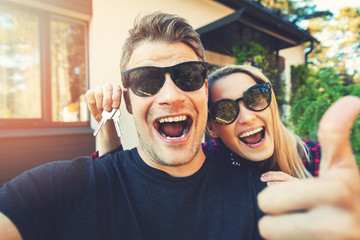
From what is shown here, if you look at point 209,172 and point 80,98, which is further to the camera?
point 80,98

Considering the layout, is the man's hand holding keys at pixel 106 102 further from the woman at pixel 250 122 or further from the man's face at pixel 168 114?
the woman at pixel 250 122

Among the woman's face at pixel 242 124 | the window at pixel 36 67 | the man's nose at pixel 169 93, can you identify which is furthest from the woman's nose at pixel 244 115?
the window at pixel 36 67

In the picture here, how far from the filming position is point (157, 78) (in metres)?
1.30

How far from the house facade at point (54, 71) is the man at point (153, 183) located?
2.13 meters

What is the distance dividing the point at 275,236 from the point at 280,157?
1.36 m

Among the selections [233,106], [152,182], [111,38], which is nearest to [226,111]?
[233,106]

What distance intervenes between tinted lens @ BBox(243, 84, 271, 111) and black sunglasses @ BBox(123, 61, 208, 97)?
561 millimetres

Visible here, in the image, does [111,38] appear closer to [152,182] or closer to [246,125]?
[246,125]

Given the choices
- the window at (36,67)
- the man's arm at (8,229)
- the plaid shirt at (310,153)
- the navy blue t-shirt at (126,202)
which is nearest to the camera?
the man's arm at (8,229)

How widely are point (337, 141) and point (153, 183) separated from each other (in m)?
0.95

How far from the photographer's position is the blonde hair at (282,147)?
5.57ft

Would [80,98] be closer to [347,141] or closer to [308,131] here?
[347,141]

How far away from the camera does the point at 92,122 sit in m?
3.95

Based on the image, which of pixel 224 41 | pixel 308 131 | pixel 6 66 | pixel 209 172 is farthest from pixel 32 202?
pixel 224 41
